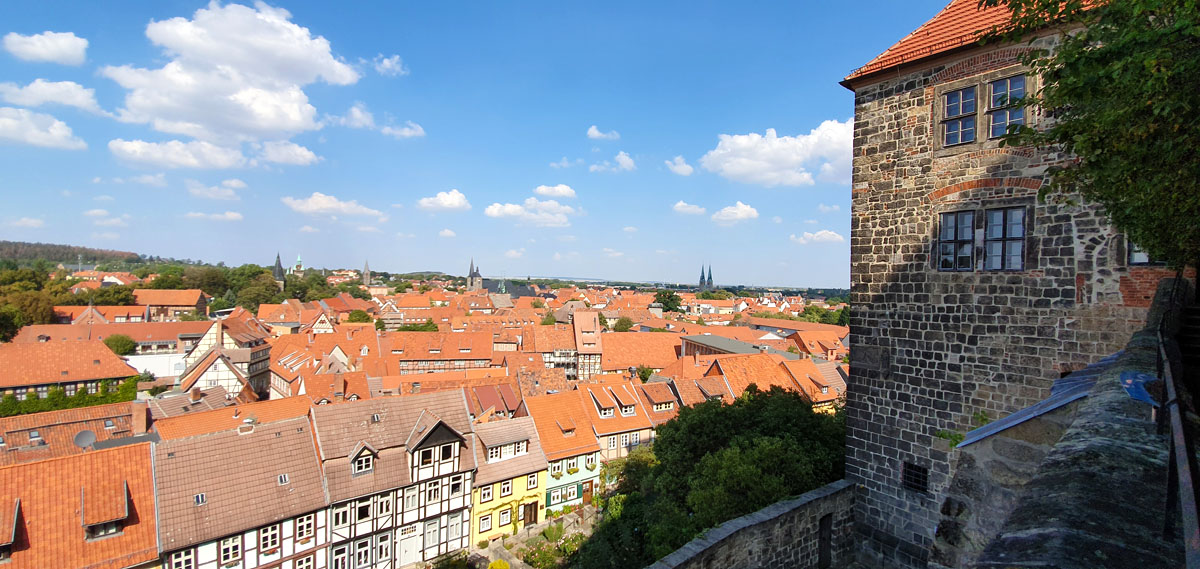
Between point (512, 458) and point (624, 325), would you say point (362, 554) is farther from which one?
point (624, 325)

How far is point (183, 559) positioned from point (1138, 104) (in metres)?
21.4

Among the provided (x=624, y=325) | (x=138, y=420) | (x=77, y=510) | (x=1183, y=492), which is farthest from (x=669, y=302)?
(x=1183, y=492)

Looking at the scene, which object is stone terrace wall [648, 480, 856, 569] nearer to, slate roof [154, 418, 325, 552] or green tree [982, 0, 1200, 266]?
green tree [982, 0, 1200, 266]

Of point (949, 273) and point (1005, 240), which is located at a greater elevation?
point (1005, 240)

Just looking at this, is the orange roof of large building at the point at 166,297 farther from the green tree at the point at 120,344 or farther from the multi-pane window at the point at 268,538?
the multi-pane window at the point at 268,538

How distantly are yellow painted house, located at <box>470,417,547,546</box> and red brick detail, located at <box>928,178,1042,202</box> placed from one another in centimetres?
1884

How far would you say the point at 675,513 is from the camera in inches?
507

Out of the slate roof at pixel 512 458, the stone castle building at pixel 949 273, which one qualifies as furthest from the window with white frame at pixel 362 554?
the stone castle building at pixel 949 273

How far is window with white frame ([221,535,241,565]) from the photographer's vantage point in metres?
16.1

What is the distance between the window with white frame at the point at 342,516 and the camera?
1834cm

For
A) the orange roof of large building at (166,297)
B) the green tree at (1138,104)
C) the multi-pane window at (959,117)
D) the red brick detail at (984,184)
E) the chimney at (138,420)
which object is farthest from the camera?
the orange roof of large building at (166,297)

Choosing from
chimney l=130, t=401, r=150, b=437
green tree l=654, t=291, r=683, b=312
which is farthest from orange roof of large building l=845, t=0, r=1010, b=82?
green tree l=654, t=291, r=683, b=312

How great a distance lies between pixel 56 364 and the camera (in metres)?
36.5

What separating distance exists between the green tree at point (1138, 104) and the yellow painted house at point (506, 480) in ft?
70.0
